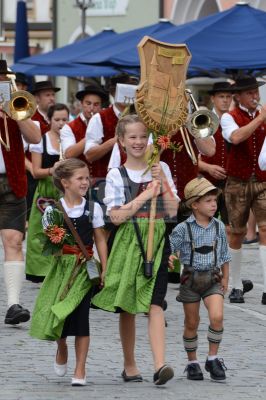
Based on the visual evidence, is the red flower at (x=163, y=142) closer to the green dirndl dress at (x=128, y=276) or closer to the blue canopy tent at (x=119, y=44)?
the green dirndl dress at (x=128, y=276)

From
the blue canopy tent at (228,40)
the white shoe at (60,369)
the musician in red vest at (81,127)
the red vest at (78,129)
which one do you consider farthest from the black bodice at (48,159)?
the white shoe at (60,369)

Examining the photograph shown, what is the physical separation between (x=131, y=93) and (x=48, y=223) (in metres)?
3.28

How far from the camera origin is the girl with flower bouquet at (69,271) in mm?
7953

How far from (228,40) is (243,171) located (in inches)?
176

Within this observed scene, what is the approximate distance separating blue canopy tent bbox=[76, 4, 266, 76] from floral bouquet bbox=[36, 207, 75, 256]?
718 cm

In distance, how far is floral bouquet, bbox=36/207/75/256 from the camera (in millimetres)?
8117

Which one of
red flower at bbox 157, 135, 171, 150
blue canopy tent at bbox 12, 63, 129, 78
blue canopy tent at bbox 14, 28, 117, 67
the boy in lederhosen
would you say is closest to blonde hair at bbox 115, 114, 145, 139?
red flower at bbox 157, 135, 171, 150

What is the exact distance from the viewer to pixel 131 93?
36.9ft

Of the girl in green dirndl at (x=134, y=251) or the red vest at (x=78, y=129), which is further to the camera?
the red vest at (x=78, y=129)

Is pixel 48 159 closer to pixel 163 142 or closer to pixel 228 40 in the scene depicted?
pixel 228 40

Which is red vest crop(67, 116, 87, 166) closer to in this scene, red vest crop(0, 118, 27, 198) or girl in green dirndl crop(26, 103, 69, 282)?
girl in green dirndl crop(26, 103, 69, 282)

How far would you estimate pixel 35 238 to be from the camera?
12586mm

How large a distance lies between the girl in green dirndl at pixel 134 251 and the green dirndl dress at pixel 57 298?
0.12 meters

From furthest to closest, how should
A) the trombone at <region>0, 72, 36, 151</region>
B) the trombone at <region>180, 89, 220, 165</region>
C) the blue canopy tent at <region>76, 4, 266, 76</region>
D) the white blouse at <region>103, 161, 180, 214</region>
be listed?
1. the blue canopy tent at <region>76, 4, 266, 76</region>
2. the trombone at <region>180, 89, 220, 165</region>
3. the trombone at <region>0, 72, 36, 151</region>
4. the white blouse at <region>103, 161, 180, 214</region>
